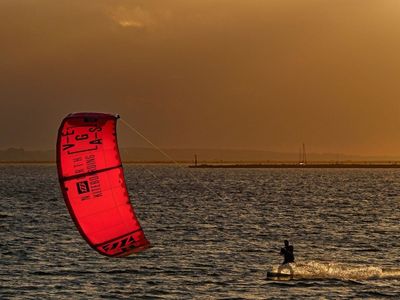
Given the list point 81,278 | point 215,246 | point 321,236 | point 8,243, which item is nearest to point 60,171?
point 81,278

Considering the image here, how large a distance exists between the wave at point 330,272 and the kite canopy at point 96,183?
17.9 metres

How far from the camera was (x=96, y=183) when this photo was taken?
21.1 metres

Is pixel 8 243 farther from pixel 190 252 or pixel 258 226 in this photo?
pixel 258 226

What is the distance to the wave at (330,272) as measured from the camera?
38.3 m

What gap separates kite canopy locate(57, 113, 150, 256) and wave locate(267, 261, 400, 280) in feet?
58.7

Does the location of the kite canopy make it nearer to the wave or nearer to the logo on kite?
the logo on kite

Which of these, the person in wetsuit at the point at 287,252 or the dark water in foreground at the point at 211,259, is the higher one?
the person in wetsuit at the point at 287,252

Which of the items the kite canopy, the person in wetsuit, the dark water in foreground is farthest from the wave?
the kite canopy

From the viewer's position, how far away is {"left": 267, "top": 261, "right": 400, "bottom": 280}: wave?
3831 centimetres

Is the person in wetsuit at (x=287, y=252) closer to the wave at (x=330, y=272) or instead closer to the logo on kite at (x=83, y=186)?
the wave at (x=330, y=272)

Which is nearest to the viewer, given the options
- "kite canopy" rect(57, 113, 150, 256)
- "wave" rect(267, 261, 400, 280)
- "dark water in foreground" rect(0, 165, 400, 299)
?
"kite canopy" rect(57, 113, 150, 256)

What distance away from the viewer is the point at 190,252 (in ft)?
161

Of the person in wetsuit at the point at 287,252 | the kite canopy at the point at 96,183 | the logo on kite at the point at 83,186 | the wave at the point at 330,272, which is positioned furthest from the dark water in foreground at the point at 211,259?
the logo on kite at the point at 83,186

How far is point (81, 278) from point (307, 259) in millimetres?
15124
